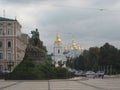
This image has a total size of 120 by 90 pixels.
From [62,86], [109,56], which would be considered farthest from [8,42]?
[62,86]

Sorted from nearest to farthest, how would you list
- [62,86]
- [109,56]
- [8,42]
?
[62,86]
[8,42]
[109,56]

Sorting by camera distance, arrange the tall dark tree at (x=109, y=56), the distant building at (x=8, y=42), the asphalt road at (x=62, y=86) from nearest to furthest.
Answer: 1. the asphalt road at (x=62, y=86)
2. the distant building at (x=8, y=42)
3. the tall dark tree at (x=109, y=56)

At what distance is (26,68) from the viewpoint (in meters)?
62.7

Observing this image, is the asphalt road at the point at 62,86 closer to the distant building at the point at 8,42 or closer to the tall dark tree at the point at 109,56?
the distant building at the point at 8,42

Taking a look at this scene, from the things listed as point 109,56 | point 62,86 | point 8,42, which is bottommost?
point 62,86

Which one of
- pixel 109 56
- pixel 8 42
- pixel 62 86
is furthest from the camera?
pixel 109 56

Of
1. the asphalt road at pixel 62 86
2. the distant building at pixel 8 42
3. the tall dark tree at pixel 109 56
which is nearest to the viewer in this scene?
the asphalt road at pixel 62 86

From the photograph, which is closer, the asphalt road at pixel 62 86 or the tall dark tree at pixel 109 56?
the asphalt road at pixel 62 86

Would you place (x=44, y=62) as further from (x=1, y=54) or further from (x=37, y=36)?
(x=1, y=54)

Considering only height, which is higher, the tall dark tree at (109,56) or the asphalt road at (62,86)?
the tall dark tree at (109,56)

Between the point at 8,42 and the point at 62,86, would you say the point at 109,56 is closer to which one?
the point at 8,42

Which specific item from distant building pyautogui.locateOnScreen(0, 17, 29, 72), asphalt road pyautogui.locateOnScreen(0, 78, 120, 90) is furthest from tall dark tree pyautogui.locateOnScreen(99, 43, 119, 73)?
asphalt road pyautogui.locateOnScreen(0, 78, 120, 90)

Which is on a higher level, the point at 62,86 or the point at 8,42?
the point at 8,42

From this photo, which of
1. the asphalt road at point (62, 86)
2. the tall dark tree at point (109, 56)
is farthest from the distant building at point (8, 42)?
the asphalt road at point (62, 86)
